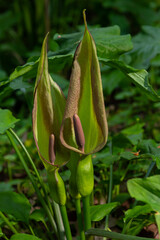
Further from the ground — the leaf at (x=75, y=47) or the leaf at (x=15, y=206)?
the leaf at (x=75, y=47)

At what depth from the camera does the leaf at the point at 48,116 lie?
60 centimetres

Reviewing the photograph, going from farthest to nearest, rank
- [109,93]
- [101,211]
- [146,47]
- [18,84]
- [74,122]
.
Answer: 1. [109,93]
2. [146,47]
3. [18,84]
4. [101,211]
5. [74,122]

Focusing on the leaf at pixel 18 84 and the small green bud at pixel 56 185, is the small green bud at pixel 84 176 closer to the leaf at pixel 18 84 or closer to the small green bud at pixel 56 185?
the small green bud at pixel 56 185

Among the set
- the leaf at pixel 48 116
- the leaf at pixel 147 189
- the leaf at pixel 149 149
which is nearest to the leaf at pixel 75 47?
the leaf at pixel 48 116

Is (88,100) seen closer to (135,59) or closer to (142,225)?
(142,225)

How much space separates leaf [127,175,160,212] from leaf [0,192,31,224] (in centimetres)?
27

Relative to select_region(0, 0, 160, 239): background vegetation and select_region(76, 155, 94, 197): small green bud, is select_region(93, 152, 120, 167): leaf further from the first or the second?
select_region(76, 155, 94, 197): small green bud

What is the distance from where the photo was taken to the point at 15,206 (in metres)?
0.74

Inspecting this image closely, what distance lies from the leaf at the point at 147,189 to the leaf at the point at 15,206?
27 centimetres

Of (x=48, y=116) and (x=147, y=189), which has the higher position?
(x=48, y=116)

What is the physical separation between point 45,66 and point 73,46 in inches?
12.5

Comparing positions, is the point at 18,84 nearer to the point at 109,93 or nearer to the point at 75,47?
the point at 75,47

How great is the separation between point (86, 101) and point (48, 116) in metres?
0.08

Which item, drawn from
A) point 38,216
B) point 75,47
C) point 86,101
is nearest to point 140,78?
point 86,101
